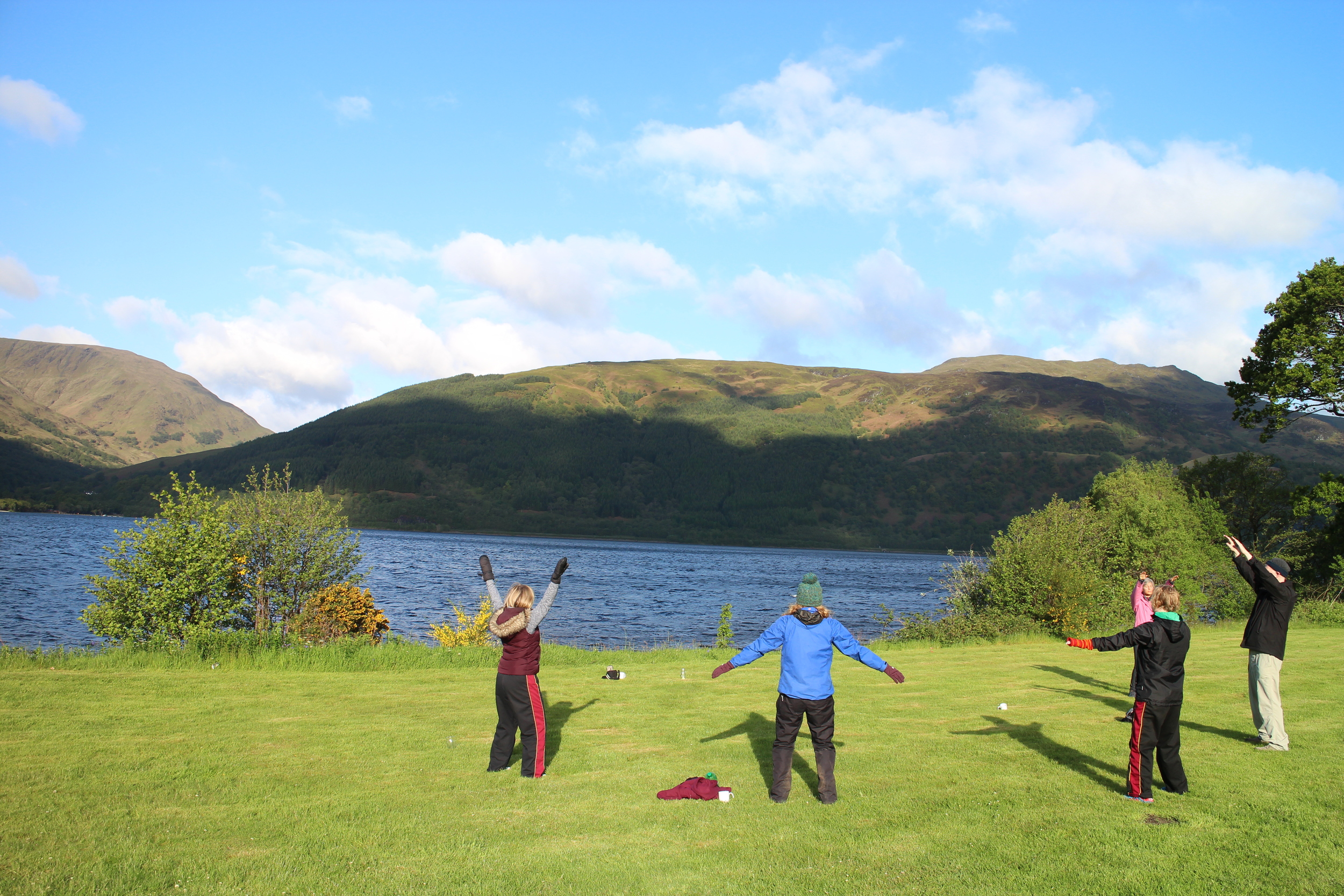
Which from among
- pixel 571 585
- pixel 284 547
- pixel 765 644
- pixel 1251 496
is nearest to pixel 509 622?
pixel 765 644

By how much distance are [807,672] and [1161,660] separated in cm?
372

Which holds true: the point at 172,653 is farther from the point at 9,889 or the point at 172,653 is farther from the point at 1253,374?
the point at 1253,374

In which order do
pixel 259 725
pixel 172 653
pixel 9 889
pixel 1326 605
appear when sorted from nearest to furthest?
1. pixel 9 889
2. pixel 259 725
3. pixel 172 653
4. pixel 1326 605

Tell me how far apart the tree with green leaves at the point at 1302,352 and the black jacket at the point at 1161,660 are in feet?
88.7

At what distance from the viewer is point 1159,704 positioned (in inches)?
324

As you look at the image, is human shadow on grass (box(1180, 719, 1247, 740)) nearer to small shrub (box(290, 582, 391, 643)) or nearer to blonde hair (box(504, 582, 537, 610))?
blonde hair (box(504, 582, 537, 610))

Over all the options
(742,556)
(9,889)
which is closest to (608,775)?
(9,889)

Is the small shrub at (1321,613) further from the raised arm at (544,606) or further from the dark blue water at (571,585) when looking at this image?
the raised arm at (544,606)

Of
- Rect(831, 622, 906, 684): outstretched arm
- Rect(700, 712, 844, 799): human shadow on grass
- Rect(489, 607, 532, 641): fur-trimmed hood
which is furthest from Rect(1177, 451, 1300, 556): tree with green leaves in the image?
Rect(489, 607, 532, 641): fur-trimmed hood

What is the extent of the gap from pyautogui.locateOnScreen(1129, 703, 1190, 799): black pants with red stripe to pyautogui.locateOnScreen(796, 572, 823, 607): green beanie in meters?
3.46

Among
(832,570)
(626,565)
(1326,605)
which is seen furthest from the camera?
(832,570)

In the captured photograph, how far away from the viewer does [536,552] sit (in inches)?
4481

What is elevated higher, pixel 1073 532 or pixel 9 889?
pixel 1073 532

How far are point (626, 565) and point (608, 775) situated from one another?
8987cm
